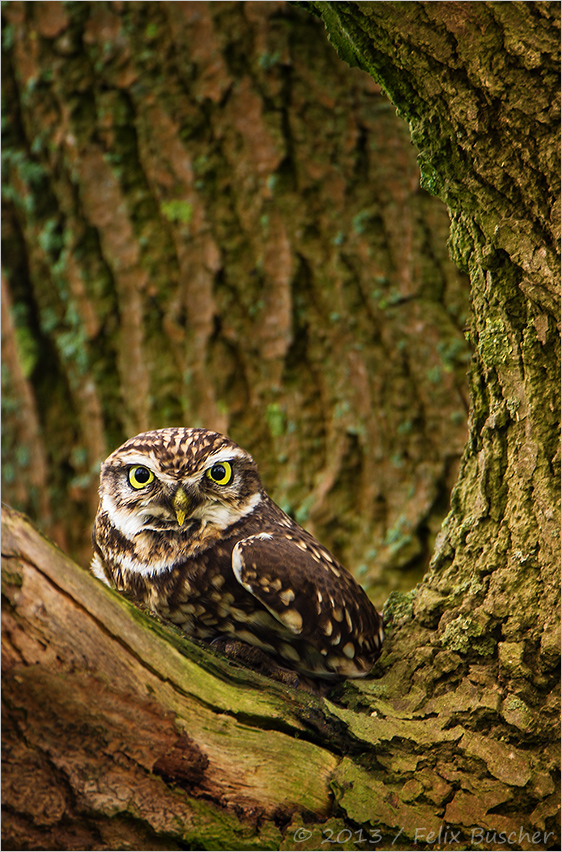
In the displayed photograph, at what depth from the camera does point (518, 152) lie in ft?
6.90

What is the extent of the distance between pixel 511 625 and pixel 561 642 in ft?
0.49

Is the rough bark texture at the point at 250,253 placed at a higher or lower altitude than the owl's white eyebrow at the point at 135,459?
higher

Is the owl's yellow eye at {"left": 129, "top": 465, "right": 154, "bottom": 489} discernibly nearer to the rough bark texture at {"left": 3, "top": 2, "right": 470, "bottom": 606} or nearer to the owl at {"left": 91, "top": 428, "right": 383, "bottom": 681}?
the owl at {"left": 91, "top": 428, "right": 383, "bottom": 681}

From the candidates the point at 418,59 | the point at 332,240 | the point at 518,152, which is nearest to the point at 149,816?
the point at 518,152

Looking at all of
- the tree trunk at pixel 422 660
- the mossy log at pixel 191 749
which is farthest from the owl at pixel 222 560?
the mossy log at pixel 191 749

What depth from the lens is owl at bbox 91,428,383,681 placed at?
246cm

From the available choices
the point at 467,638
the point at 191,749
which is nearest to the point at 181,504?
the point at 191,749

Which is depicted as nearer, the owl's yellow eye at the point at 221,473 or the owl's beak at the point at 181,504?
the owl's beak at the point at 181,504

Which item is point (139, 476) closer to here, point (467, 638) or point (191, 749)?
point (191, 749)

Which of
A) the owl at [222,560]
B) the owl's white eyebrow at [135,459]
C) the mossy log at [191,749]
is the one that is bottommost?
the mossy log at [191,749]

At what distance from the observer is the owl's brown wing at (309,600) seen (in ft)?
7.89

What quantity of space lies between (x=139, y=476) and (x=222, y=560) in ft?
1.54

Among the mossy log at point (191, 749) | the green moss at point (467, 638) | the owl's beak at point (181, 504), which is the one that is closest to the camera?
the mossy log at point (191, 749)

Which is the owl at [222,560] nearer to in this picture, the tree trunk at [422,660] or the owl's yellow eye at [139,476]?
the owl's yellow eye at [139,476]
